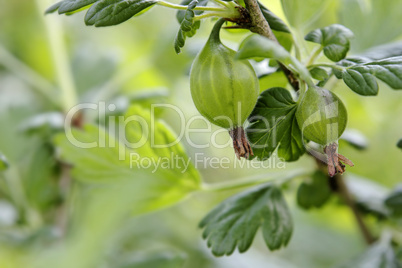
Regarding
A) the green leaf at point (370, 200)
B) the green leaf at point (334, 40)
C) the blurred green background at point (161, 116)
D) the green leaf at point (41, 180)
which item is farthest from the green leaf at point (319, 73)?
the green leaf at point (41, 180)

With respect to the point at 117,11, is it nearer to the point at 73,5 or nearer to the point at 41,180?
the point at 73,5

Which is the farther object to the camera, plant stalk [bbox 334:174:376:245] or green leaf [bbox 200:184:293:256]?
plant stalk [bbox 334:174:376:245]

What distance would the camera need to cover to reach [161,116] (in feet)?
4.69

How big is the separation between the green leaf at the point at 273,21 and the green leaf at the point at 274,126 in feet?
0.32

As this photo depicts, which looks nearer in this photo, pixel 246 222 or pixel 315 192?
pixel 246 222

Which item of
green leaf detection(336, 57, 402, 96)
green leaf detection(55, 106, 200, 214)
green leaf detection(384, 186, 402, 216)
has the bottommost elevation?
green leaf detection(384, 186, 402, 216)

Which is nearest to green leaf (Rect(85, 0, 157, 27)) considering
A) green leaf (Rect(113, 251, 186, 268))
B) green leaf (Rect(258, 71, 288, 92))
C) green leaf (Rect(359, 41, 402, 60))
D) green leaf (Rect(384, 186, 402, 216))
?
green leaf (Rect(258, 71, 288, 92))

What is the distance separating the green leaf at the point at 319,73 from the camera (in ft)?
2.24

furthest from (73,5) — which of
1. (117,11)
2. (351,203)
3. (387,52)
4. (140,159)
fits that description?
(351,203)

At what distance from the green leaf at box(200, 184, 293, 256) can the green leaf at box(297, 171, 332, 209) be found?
0.34ft

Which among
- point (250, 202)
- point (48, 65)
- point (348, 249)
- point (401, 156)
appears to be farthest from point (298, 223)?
point (48, 65)

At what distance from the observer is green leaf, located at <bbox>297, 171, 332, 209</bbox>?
922 millimetres

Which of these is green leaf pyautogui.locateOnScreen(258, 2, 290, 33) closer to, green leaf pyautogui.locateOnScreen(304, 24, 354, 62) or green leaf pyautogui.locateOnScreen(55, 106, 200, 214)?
green leaf pyautogui.locateOnScreen(304, 24, 354, 62)

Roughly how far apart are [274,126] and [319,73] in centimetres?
10
